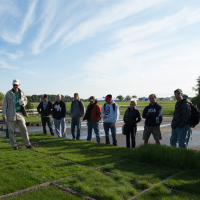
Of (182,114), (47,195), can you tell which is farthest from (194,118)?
(47,195)

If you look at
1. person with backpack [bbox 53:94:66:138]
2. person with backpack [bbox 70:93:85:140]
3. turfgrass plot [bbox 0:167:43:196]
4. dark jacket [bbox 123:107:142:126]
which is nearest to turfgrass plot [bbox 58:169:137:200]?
turfgrass plot [bbox 0:167:43:196]

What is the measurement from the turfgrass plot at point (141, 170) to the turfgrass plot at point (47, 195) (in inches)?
51.8

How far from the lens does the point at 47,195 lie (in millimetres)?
3281

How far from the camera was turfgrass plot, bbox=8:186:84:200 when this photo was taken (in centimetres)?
317

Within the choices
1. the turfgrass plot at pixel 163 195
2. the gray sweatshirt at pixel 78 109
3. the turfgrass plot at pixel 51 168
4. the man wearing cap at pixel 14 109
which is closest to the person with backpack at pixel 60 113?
the gray sweatshirt at pixel 78 109

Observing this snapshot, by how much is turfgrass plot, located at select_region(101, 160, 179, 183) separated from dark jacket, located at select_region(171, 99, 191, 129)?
1626 mm

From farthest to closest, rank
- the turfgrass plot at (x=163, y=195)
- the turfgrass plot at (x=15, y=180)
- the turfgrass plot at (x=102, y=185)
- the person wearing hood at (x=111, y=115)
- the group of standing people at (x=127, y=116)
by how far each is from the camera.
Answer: the person wearing hood at (x=111, y=115), the group of standing people at (x=127, y=116), the turfgrass plot at (x=15, y=180), the turfgrass plot at (x=102, y=185), the turfgrass plot at (x=163, y=195)

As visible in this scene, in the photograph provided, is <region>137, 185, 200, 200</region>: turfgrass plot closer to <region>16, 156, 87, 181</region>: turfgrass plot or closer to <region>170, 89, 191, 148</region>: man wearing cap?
<region>16, 156, 87, 181</region>: turfgrass plot

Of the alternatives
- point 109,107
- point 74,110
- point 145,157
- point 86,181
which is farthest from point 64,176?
point 74,110

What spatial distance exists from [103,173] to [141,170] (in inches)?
33.0

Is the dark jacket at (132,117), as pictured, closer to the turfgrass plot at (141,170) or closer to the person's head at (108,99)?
the person's head at (108,99)

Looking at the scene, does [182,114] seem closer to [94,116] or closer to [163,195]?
[163,195]

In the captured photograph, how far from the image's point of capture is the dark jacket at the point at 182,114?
5688mm

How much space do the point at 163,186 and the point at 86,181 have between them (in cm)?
132
